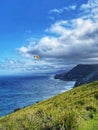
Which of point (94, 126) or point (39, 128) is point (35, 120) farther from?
point (94, 126)

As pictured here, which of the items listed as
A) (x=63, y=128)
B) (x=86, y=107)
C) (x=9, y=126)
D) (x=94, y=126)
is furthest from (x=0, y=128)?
(x=86, y=107)

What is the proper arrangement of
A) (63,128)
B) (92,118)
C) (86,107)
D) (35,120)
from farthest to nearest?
(86,107) < (92,118) < (35,120) < (63,128)

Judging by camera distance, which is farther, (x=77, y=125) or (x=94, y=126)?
(x=94, y=126)

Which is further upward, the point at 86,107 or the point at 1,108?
the point at 86,107

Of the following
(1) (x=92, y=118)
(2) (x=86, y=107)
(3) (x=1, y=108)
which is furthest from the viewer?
(3) (x=1, y=108)

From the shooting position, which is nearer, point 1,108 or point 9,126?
point 9,126

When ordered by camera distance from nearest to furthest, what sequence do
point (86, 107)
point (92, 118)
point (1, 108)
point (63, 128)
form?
point (63, 128)
point (92, 118)
point (86, 107)
point (1, 108)

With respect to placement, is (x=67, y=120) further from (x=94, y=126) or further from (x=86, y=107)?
(x=86, y=107)

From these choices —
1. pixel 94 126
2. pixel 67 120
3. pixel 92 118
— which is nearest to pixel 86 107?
pixel 92 118

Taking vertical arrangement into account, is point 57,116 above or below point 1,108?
above
